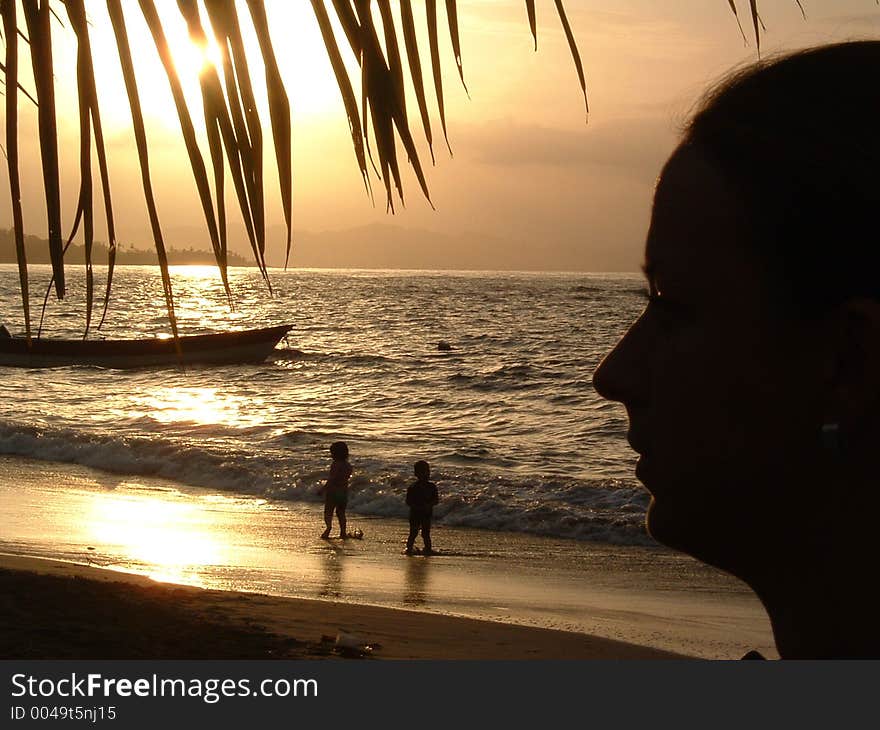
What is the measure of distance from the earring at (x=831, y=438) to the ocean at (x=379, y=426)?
1.60 feet

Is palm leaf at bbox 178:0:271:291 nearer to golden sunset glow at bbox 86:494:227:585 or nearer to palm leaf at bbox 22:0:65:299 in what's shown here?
palm leaf at bbox 22:0:65:299

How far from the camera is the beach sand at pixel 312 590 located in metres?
7.59

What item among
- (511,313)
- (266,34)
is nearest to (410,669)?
(266,34)

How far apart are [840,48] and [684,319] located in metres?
0.20

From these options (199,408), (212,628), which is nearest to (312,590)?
(212,628)

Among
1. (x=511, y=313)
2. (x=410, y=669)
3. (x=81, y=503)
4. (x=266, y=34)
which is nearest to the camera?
(x=410, y=669)

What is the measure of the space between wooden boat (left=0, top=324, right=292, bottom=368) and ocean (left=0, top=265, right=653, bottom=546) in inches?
24.8

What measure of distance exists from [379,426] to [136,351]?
13876mm

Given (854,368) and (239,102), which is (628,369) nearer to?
(854,368)

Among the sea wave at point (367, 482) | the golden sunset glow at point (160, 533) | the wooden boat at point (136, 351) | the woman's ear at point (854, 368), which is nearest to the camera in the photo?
the woman's ear at point (854, 368)

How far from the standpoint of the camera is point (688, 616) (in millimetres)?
10383

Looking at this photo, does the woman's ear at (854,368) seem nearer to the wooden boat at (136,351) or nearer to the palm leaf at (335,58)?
the palm leaf at (335,58)

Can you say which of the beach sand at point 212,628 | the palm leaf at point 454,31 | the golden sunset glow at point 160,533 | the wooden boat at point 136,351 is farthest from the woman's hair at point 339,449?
the wooden boat at point 136,351

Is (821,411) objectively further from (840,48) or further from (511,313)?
(511,313)
